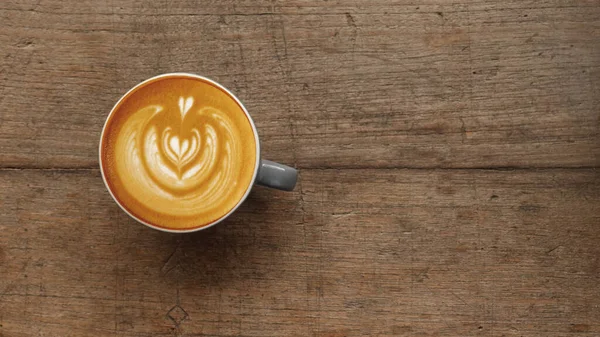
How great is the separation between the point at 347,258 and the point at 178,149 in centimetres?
32

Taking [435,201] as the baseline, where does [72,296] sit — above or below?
below

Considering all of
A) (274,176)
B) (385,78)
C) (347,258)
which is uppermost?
(385,78)

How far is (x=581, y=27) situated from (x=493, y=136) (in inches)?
8.6

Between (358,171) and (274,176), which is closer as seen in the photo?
(274,176)

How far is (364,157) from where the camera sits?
0.97 m

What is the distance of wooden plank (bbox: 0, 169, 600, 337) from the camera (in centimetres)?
97

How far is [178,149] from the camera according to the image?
85cm

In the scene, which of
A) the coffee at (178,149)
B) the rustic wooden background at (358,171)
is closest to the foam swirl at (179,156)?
the coffee at (178,149)

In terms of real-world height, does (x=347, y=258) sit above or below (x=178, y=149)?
below

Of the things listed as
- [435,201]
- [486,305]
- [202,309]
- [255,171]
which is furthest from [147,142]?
[486,305]

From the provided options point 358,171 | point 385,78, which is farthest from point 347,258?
point 385,78

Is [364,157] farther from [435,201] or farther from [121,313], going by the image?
[121,313]

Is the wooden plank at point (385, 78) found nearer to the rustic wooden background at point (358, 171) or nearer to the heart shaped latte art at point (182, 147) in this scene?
the rustic wooden background at point (358, 171)

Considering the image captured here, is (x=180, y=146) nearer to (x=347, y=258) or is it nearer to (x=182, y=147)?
(x=182, y=147)
